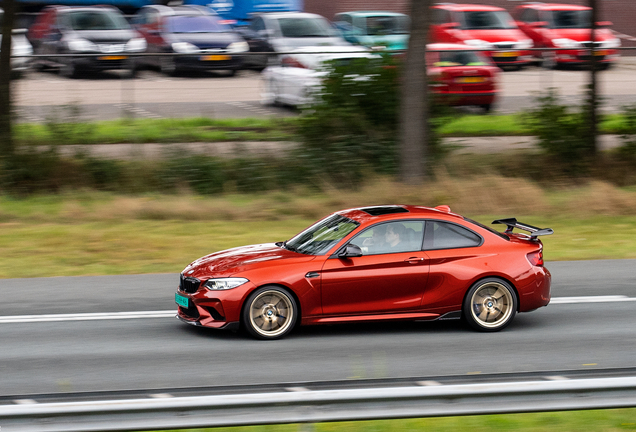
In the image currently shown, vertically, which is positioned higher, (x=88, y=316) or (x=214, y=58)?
(x=214, y=58)

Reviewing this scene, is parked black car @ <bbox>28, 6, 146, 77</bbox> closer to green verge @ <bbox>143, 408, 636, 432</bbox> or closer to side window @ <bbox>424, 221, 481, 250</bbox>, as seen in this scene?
side window @ <bbox>424, 221, 481, 250</bbox>

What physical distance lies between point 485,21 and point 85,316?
78.1ft

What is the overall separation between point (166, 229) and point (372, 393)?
11.5m

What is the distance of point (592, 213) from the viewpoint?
56.2ft

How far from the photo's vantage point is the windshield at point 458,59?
773 inches

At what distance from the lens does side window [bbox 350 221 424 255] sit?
9047 mm

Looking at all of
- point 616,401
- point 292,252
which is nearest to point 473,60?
point 292,252

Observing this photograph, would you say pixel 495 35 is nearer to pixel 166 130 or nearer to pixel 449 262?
pixel 166 130

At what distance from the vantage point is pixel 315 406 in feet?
14.6

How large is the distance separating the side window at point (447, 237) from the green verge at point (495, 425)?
119 inches

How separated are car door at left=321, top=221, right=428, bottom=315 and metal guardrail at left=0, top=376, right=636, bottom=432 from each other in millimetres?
4275

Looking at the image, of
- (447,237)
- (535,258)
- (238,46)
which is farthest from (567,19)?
(447,237)

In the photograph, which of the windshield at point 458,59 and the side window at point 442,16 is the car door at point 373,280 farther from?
the side window at point 442,16

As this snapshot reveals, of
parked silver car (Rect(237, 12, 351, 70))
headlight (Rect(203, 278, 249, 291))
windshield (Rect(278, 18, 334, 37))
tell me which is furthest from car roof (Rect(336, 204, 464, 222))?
windshield (Rect(278, 18, 334, 37))
